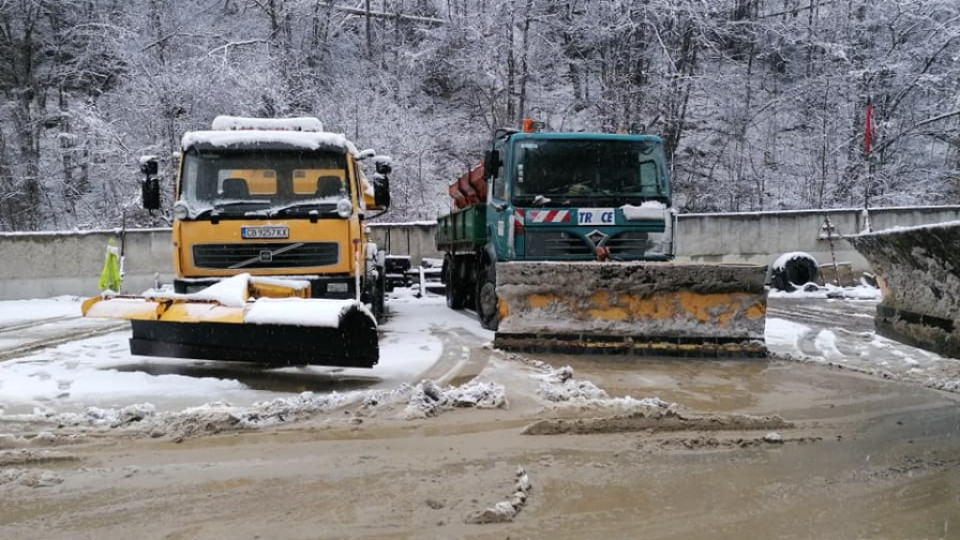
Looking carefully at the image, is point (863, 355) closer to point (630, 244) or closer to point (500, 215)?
point (630, 244)

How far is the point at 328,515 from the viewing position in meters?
2.84

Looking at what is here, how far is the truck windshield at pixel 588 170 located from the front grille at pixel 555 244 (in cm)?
46

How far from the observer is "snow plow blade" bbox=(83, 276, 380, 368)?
17.3ft

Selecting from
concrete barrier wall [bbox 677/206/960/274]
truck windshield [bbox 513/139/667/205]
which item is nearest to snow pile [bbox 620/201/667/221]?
truck windshield [bbox 513/139/667/205]

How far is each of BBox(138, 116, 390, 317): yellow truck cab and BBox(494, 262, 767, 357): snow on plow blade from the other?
78.6 inches

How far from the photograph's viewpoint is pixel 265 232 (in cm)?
715

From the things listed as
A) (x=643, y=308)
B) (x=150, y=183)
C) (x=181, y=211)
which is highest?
(x=150, y=183)

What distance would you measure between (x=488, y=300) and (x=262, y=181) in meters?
3.37

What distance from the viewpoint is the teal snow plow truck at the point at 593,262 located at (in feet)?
22.0

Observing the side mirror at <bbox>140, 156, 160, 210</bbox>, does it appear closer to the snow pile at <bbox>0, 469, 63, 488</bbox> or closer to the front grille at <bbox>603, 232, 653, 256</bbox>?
the snow pile at <bbox>0, 469, 63, 488</bbox>

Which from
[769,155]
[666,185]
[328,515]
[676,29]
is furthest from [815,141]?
[328,515]

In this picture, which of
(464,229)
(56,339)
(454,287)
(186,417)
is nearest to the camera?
(186,417)

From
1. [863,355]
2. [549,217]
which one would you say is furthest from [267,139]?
[863,355]

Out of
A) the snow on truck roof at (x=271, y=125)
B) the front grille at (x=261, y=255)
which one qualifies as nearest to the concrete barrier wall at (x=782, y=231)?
the snow on truck roof at (x=271, y=125)
